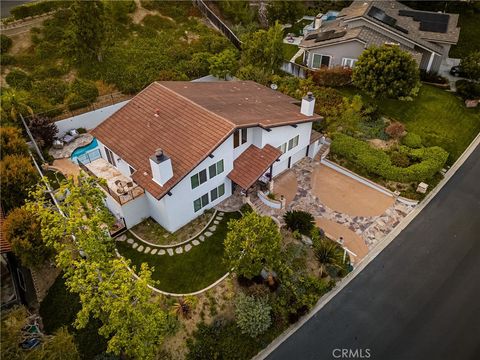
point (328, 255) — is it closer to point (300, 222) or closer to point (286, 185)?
point (300, 222)

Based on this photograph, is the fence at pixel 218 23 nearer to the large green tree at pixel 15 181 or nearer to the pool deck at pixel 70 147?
the pool deck at pixel 70 147

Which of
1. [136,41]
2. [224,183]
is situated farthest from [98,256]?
[136,41]

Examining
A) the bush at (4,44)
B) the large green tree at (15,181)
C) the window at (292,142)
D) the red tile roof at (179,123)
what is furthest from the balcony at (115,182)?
the bush at (4,44)

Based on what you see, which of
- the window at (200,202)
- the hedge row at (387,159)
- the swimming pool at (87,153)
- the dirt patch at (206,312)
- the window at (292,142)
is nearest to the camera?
the dirt patch at (206,312)

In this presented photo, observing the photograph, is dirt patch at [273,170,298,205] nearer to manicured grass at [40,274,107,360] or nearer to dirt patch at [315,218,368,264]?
dirt patch at [315,218,368,264]

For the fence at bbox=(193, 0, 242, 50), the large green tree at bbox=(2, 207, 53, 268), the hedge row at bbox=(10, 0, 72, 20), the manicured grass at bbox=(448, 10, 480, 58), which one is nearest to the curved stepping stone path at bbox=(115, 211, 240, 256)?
the large green tree at bbox=(2, 207, 53, 268)

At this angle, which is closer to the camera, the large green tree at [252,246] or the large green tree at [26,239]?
the large green tree at [252,246]

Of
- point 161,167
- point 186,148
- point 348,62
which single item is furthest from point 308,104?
point 348,62
